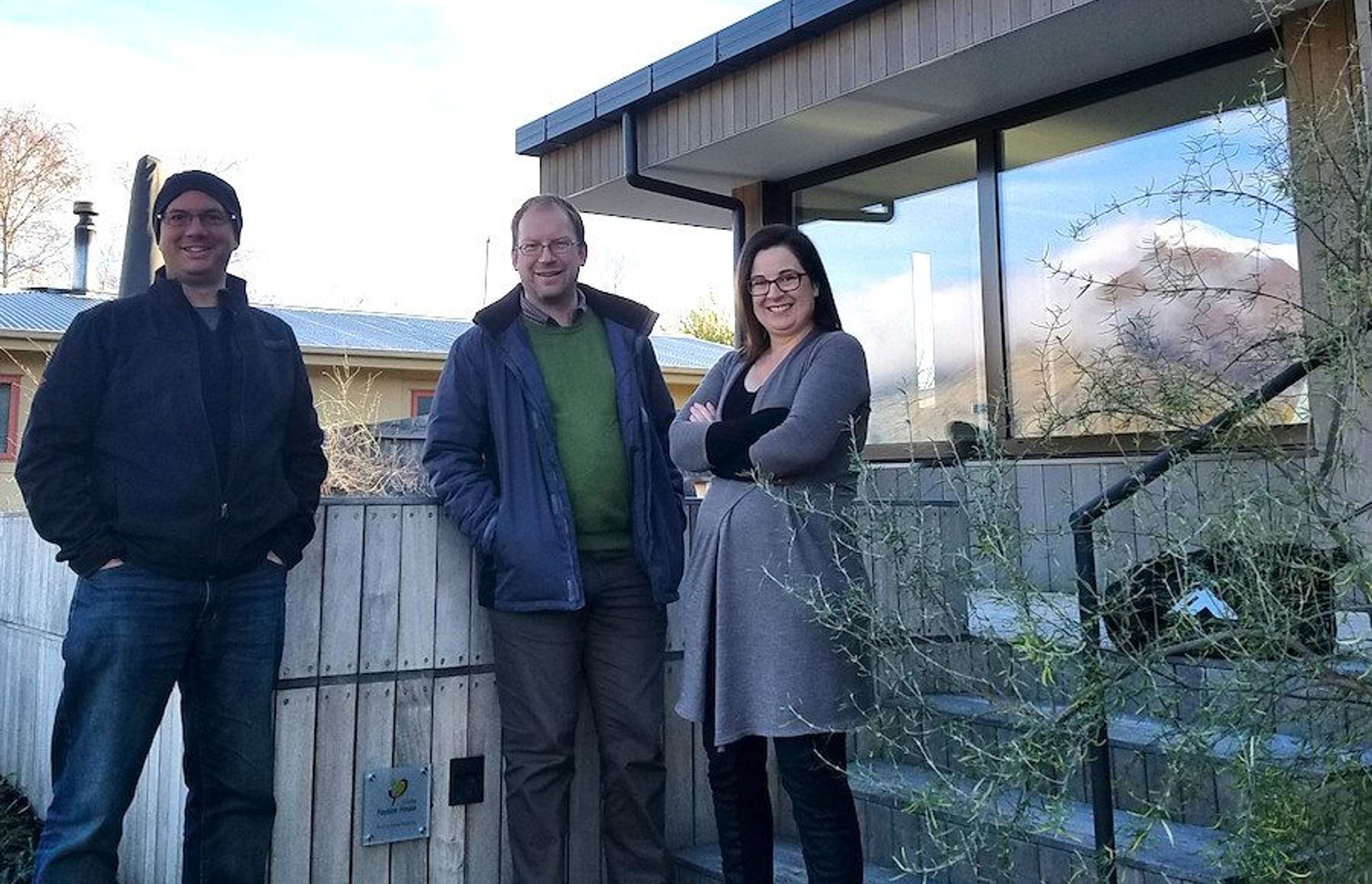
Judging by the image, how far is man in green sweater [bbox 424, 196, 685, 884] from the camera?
9.06 ft

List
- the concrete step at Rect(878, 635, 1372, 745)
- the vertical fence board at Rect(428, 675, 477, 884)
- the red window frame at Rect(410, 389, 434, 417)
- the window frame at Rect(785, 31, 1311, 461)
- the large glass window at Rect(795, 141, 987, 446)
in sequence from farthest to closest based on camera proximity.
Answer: the red window frame at Rect(410, 389, 434, 417) < the large glass window at Rect(795, 141, 987, 446) < the window frame at Rect(785, 31, 1311, 461) < the vertical fence board at Rect(428, 675, 477, 884) < the concrete step at Rect(878, 635, 1372, 745)

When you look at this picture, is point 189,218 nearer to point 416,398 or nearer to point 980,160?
point 980,160

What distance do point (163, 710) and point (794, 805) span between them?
1.40m

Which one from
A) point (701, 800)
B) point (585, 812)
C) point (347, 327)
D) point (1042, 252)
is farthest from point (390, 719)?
point (347, 327)

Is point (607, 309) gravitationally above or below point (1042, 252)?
below

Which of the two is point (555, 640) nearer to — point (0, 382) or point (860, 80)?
point (860, 80)

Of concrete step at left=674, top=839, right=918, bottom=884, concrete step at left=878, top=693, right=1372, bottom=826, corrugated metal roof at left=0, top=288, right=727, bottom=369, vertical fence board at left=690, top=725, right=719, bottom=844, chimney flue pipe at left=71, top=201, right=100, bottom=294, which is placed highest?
chimney flue pipe at left=71, top=201, right=100, bottom=294

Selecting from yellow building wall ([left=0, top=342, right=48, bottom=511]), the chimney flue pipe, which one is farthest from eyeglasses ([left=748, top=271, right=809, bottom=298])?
the chimney flue pipe

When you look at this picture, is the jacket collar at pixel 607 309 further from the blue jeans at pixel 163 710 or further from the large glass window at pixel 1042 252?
the large glass window at pixel 1042 252

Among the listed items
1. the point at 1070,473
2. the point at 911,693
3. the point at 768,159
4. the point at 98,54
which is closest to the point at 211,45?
the point at 98,54

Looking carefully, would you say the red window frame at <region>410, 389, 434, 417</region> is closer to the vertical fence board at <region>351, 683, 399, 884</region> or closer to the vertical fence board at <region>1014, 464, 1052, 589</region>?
the vertical fence board at <region>1014, 464, 1052, 589</region>

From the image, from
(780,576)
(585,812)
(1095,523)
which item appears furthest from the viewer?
(585,812)

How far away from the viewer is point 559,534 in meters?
2.72

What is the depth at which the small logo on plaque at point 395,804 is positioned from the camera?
285cm
